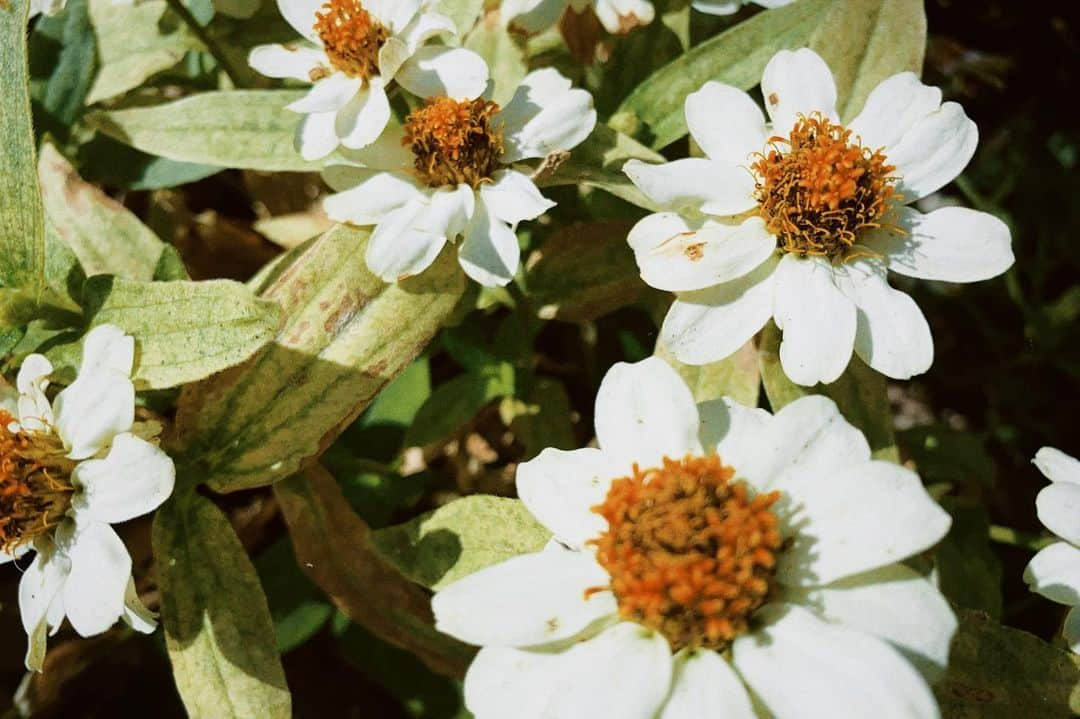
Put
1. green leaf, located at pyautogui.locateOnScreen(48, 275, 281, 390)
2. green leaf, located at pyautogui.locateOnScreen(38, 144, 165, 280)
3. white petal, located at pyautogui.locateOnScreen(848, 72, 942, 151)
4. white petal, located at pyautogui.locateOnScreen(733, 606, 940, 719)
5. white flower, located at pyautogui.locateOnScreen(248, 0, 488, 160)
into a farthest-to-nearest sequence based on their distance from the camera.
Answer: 1. green leaf, located at pyautogui.locateOnScreen(38, 144, 165, 280)
2. white flower, located at pyautogui.locateOnScreen(248, 0, 488, 160)
3. white petal, located at pyautogui.locateOnScreen(848, 72, 942, 151)
4. green leaf, located at pyautogui.locateOnScreen(48, 275, 281, 390)
5. white petal, located at pyautogui.locateOnScreen(733, 606, 940, 719)

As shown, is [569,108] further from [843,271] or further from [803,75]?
[843,271]

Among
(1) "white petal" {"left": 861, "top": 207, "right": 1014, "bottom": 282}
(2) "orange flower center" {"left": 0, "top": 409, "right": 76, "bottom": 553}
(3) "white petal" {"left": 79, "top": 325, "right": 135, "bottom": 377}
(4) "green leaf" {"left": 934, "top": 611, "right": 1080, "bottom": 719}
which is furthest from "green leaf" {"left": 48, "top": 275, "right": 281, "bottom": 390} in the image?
(4) "green leaf" {"left": 934, "top": 611, "right": 1080, "bottom": 719}

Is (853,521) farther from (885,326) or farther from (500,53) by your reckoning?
(500,53)

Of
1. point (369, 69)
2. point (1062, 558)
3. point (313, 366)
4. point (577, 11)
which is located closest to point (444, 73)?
point (369, 69)

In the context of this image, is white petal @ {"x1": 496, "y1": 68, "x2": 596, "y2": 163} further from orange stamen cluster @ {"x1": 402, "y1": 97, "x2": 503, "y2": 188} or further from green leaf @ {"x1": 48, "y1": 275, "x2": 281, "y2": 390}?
green leaf @ {"x1": 48, "y1": 275, "x2": 281, "y2": 390}

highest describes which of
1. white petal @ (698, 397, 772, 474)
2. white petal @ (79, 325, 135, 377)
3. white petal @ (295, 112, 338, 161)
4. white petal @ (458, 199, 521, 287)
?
white petal @ (295, 112, 338, 161)
